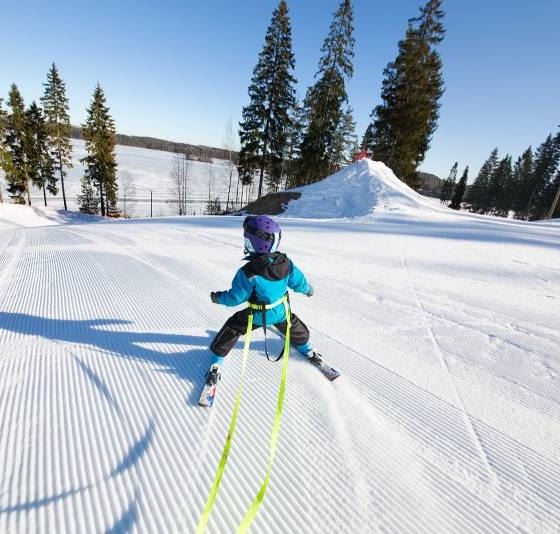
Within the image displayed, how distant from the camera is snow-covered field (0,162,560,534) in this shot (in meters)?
1.60

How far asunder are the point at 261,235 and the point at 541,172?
59082mm

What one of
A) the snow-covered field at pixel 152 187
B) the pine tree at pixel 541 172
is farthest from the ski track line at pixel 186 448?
the pine tree at pixel 541 172

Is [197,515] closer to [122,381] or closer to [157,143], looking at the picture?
[122,381]

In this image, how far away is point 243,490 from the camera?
1.69m

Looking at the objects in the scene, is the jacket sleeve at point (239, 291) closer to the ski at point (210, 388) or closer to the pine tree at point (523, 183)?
the ski at point (210, 388)

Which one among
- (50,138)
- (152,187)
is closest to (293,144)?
(50,138)

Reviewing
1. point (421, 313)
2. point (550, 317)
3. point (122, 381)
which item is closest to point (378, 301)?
point (421, 313)

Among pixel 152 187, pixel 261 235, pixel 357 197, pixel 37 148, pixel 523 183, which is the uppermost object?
pixel 523 183

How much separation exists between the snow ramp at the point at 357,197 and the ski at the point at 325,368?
10.5 meters

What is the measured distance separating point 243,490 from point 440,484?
1.20 m

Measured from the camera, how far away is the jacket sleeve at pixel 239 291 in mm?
2311

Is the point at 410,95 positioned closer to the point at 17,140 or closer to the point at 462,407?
the point at 462,407

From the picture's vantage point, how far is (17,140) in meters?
29.8

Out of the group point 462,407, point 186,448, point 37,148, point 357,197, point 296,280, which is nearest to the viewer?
point 186,448
